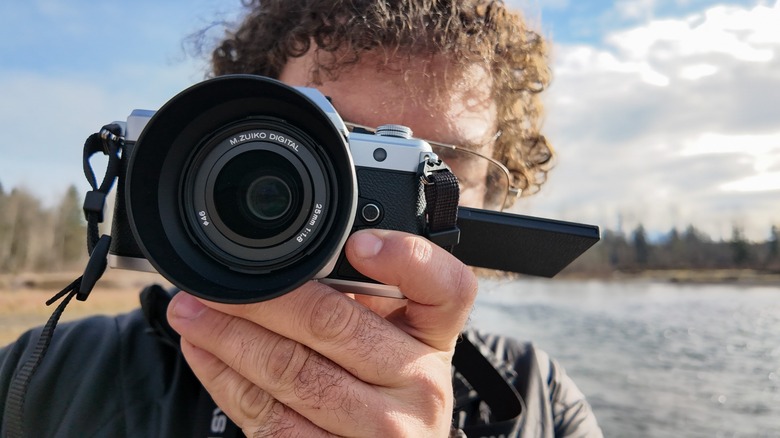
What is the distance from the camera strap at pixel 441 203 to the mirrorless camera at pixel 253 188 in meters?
0.02

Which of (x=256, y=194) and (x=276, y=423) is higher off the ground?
(x=256, y=194)

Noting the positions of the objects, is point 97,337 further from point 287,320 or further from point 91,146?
point 287,320

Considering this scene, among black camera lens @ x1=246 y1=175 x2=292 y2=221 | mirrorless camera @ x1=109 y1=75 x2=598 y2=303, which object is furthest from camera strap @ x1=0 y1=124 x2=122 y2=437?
black camera lens @ x1=246 y1=175 x2=292 y2=221

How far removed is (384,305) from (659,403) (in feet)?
36.9

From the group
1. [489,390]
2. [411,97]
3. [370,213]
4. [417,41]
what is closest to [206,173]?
[370,213]

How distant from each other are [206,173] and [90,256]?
272mm

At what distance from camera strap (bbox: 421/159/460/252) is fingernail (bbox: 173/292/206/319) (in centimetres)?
45

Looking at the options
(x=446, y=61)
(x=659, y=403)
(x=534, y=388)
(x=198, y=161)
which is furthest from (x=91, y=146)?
(x=659, y=403)

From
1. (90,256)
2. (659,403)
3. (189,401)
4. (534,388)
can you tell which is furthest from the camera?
(659,403)

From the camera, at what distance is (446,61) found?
1734 millimetres

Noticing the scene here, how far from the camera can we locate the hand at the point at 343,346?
38.4 inches

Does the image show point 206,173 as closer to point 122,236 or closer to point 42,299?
point 122,236

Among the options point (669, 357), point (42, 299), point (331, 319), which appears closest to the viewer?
point (331, 319)

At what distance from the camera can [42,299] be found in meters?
26.1
